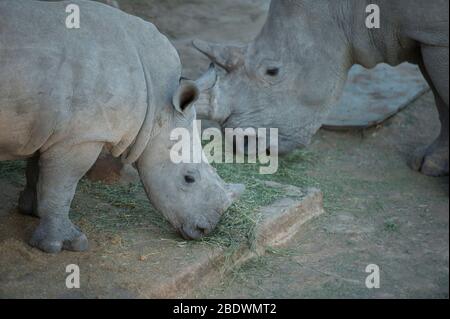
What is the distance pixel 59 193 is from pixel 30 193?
0.62m

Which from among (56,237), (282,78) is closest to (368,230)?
(282,78)

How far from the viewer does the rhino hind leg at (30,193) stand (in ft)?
18.0

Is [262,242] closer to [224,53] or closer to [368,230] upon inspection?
[368,230]

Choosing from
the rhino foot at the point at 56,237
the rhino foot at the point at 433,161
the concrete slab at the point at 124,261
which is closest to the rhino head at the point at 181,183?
the concrete slab at the point at 124,261

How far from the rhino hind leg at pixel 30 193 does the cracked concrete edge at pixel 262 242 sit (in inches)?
47.5

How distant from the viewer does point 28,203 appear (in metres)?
5.53

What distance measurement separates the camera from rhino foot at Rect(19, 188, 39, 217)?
551 cm

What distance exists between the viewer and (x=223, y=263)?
17.2 feet

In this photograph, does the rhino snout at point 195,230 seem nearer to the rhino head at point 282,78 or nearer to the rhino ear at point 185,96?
the rhino ear at point 185,96

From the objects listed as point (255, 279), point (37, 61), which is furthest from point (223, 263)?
point (37, 61)

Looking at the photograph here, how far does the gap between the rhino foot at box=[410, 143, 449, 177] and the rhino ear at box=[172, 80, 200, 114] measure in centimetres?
293

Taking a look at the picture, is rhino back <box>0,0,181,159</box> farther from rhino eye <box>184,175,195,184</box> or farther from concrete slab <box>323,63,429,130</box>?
concrete slab <box>323,63,429,130</box>
